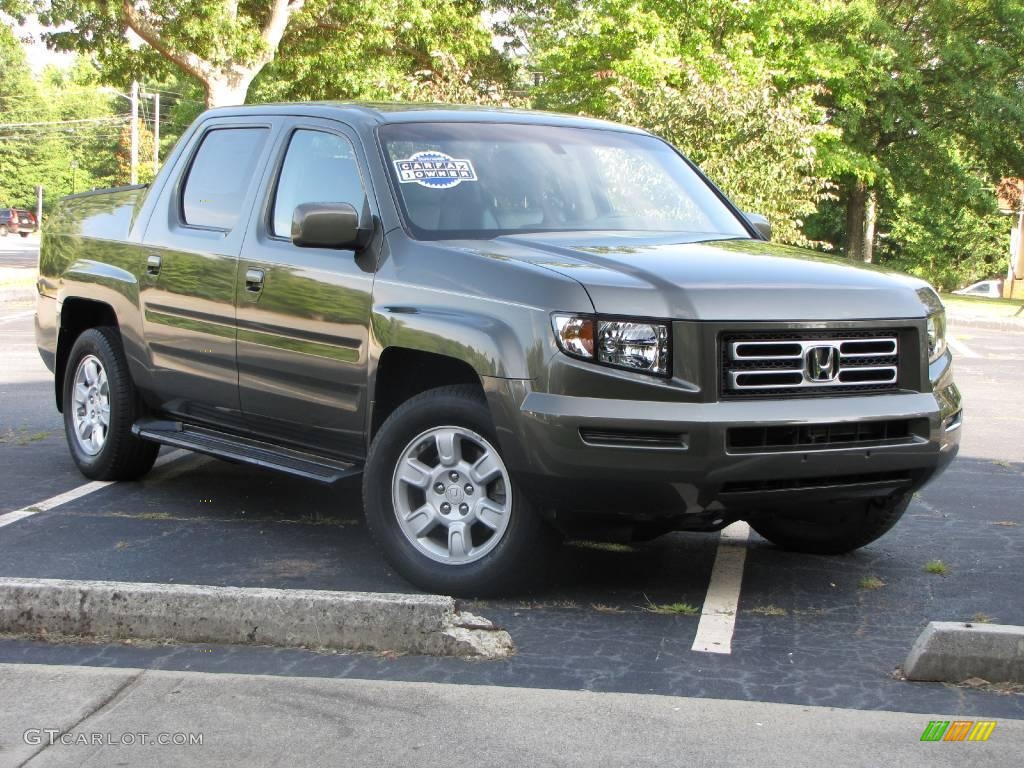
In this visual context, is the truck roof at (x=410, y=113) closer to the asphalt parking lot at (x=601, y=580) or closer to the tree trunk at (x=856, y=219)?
the asphalt parking lot at (x=601, y=580)

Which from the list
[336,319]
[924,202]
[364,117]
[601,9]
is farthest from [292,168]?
[924,202]

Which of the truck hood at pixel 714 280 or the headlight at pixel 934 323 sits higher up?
the truck hood at pixel 714 280

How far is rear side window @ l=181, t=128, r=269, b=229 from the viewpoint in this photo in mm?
6605

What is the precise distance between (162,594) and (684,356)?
1860mm

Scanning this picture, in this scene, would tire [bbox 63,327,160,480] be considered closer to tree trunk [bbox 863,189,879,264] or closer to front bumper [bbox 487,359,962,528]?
front bumper [bbox 487,359,962,528]

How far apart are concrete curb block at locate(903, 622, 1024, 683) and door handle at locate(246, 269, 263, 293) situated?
3.11 metres

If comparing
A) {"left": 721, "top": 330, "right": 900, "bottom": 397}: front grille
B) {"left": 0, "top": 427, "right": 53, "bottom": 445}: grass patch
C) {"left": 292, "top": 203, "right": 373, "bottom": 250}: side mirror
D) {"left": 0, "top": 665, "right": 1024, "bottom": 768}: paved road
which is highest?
{"left": 292, "top": 203, "right": 373, "bottom": 250}: side mirror

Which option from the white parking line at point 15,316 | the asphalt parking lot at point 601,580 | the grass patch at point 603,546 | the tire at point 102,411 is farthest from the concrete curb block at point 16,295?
the grass patch at point 603,546

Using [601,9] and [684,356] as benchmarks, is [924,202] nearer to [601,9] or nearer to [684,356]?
[601,9]

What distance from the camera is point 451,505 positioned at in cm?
530

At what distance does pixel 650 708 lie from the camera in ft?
13.4

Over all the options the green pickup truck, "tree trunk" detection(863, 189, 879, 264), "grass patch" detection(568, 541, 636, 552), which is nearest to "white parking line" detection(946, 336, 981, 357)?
the green pickup truck

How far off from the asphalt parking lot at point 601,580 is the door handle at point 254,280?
3.13 feet

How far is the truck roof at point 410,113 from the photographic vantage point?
6.17 meters
